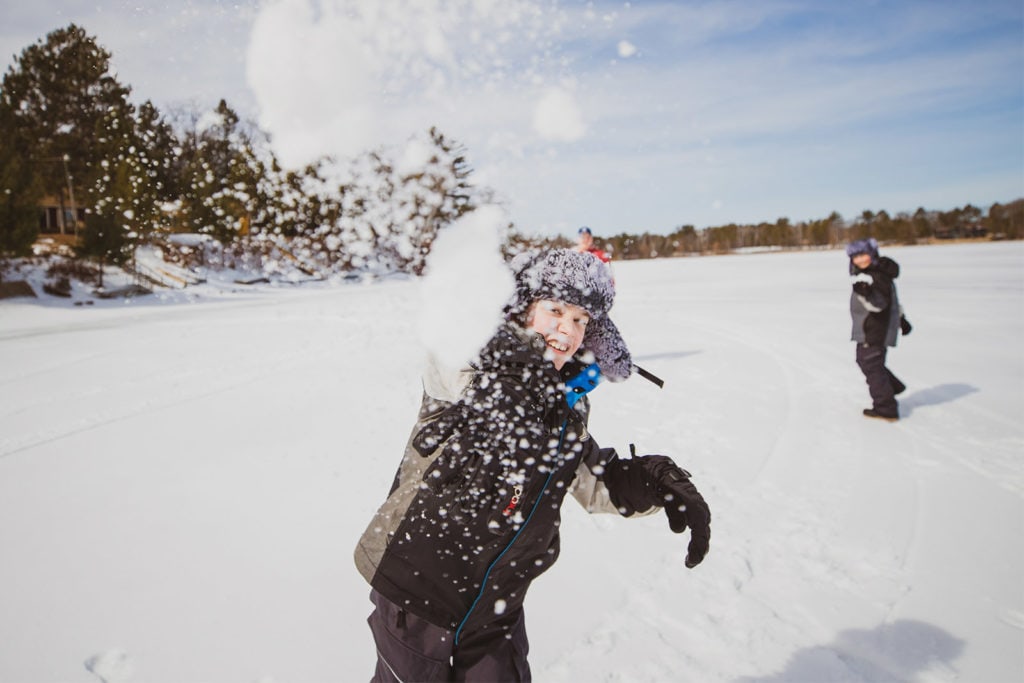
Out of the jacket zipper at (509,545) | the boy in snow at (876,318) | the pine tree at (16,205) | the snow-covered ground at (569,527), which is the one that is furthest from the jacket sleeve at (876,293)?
the pine tree at (16,205)

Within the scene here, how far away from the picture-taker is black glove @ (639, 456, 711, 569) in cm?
171

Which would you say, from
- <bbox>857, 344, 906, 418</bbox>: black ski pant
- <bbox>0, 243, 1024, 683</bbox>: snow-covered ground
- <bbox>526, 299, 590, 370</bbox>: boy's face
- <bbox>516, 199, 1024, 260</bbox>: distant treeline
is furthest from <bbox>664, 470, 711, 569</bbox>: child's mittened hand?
<bbox>516, 199, 1024, 260</bbox>: distant treeline

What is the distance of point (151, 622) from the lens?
8.57 feet

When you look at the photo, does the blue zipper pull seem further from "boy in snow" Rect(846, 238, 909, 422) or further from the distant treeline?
the distant treeline

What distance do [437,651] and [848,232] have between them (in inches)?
2084

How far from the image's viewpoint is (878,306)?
5.48 meters

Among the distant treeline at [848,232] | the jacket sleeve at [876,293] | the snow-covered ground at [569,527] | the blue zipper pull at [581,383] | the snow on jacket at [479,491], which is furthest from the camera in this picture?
the distant treeline at [848,232]

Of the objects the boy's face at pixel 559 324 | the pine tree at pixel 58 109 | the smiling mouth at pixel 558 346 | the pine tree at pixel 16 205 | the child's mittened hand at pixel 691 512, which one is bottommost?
the child's mittened hand at pixel 691 512

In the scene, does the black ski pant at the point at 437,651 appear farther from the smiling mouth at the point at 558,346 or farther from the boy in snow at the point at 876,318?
the boy in snow at the point at 876,318

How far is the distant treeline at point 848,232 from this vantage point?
3934 centimetres

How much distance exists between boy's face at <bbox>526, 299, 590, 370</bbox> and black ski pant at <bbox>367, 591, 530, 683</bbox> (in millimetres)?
808

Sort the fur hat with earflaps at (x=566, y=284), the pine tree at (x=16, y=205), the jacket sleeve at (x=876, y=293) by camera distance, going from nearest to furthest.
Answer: the fur hat with earflaps at (x=566, y=284) < the jacket sleeve at (x=876, y=293) < the pine tree at (x=16, y=205)

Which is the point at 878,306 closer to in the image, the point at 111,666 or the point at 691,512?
the point at 691,512

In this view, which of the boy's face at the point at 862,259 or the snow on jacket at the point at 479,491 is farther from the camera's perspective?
the boy's face at the point at 862,259
